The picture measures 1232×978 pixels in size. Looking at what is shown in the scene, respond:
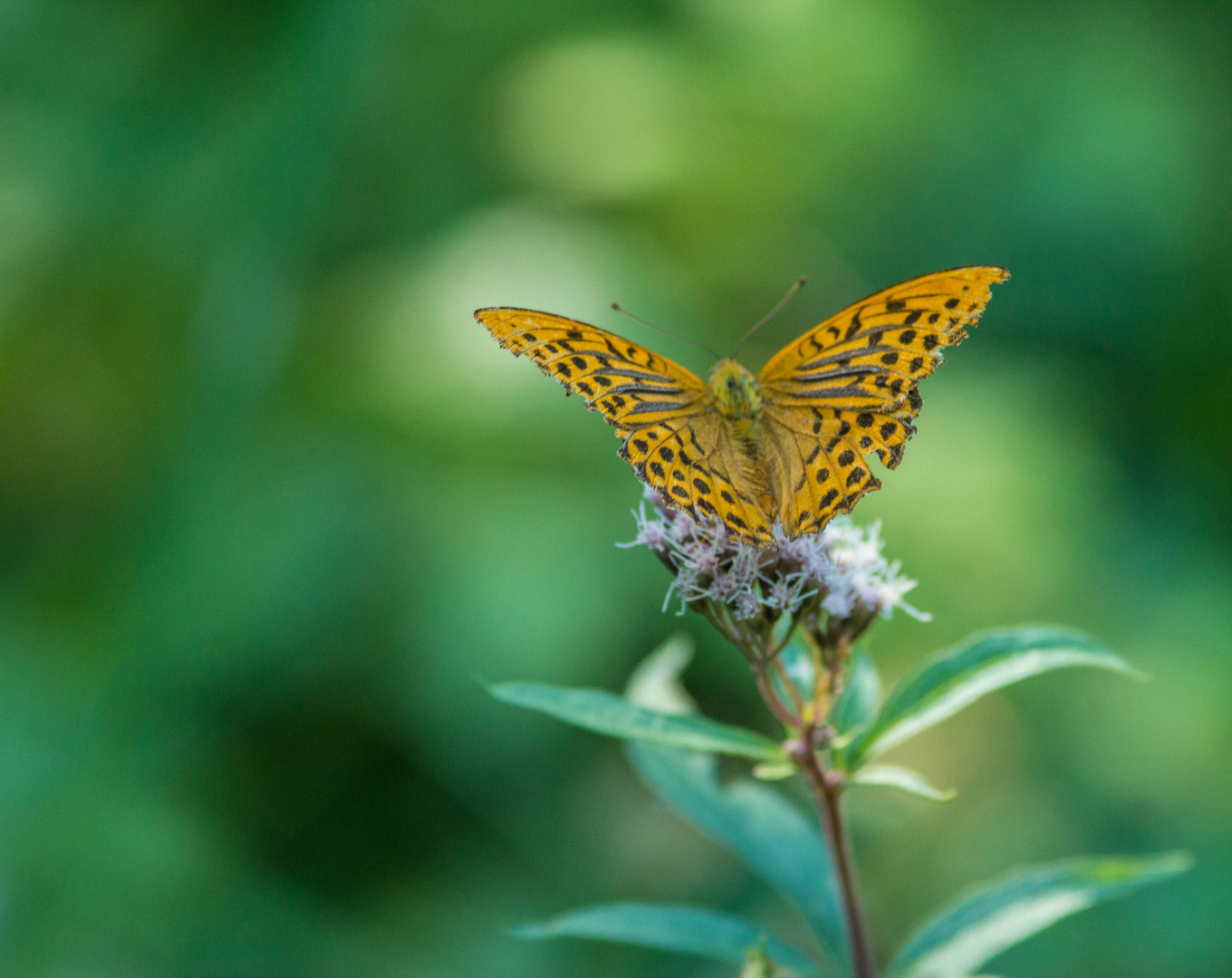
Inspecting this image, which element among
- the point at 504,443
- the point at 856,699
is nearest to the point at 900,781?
the point at 856,699

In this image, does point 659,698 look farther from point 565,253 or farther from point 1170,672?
point 565,253

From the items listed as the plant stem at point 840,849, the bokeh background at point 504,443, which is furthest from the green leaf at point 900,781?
the bokeh background at point 504,443

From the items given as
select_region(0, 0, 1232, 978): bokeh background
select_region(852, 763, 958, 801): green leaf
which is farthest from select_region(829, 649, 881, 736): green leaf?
select_region(0, 0, 1232, 978): bokeh background

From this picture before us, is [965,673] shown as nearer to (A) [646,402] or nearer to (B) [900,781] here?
(B) [900,781]

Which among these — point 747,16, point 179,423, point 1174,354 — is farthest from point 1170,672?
point 179,423

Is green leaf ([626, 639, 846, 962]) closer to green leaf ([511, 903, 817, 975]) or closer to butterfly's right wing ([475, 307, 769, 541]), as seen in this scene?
green leaf ([511, 903, 817, 975])
